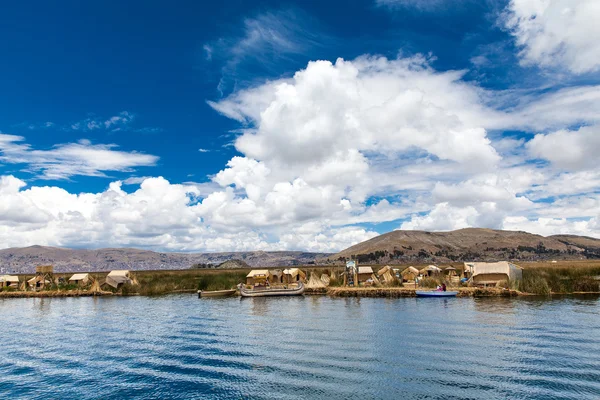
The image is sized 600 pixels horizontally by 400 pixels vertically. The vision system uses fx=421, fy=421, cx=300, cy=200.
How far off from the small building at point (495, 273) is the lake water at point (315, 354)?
1706 cm

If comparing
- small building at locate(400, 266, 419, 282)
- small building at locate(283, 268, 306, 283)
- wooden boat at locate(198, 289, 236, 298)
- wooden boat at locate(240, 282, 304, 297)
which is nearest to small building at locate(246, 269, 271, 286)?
small building at locate(283, 268, 306, 283)

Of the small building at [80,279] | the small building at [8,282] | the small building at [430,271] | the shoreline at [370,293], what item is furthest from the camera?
the small building at [8,282]

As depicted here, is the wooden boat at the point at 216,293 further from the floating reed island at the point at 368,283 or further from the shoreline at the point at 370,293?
the shoreline at the point at 370,293

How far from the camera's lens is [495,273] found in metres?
67.5

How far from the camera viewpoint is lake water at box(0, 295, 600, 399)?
70.7 ft

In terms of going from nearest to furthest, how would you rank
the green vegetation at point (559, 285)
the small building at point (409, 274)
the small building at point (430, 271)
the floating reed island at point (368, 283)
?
the green vegetation at point (559, 285)
the floating reed island at point (368, 283)
the small building at point (409, 274)
the small building at point (430, 271)

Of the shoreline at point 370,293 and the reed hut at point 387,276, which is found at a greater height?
the reed hut at point 387,276

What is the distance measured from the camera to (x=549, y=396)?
64.4 feet

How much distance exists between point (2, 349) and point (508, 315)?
45302mm

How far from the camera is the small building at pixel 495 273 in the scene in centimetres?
6650

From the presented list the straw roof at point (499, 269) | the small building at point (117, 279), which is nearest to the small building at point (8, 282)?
the small building at point (117, 279)

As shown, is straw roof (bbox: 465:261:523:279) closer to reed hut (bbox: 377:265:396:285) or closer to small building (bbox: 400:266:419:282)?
reed hut (bbox: 377:265:396:285)

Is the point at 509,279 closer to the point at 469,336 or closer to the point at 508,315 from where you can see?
the point at 508,315

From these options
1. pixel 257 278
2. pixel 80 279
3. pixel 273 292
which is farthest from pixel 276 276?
pixel 80 279
